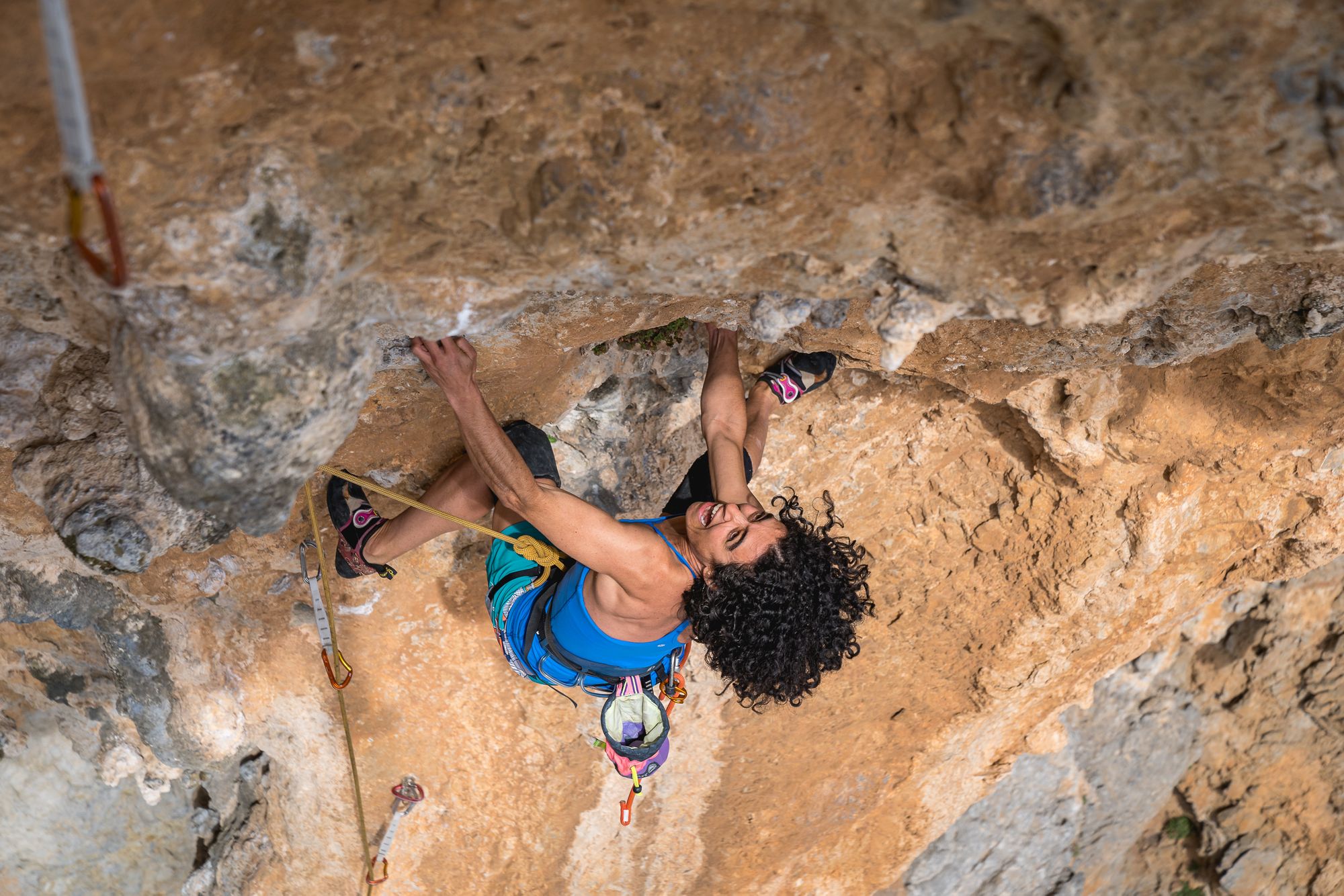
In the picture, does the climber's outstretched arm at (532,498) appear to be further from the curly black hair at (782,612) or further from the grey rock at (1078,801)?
the grey rock at (1078,801)

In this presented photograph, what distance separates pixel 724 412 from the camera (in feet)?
10.8

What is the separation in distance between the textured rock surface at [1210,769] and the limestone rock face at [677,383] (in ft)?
0.14

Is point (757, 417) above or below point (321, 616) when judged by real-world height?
above

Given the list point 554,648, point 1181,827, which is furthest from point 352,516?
point 1181,827

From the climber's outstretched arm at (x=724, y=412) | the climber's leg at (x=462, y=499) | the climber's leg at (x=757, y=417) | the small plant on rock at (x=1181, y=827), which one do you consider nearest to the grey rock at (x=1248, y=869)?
the small plant on rock at (x=1181, y=827)

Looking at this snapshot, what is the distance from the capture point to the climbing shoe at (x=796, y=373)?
11.2 feet

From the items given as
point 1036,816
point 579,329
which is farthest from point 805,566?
point 1036,816

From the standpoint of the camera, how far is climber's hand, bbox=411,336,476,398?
8.23 feet

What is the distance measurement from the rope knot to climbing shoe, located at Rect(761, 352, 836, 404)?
0.99 meters

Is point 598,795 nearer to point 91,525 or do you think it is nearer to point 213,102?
point 91,525

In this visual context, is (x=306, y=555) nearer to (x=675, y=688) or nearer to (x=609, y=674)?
(x=609, y=674)

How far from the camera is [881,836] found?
483cm

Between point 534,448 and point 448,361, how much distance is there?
717mm

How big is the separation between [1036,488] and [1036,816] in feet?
8.45
